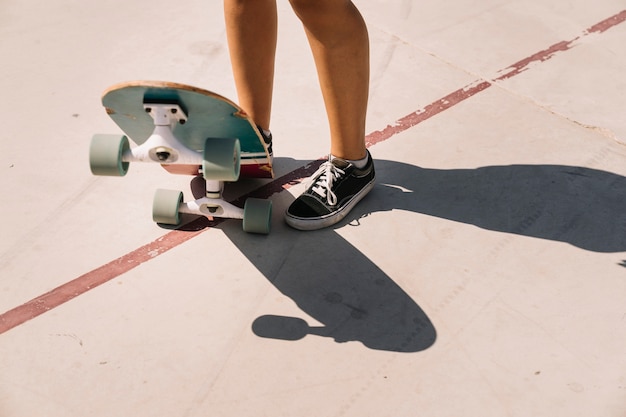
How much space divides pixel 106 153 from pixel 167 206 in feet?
1.37

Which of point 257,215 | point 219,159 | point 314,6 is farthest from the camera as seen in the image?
point 257,215

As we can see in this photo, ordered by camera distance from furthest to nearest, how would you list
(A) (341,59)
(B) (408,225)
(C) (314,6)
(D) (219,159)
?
(B) (408,225) < (A) (341,59) < (C) (314,6) < (D) (219,159)

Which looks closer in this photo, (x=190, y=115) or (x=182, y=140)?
(x=190, y=115)

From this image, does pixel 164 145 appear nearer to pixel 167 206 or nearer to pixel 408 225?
pixel 167 206

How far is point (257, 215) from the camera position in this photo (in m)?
2.56

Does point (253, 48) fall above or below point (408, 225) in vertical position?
above

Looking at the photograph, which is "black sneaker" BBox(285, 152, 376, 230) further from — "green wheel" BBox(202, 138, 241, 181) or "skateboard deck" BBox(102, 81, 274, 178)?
"green wheel" BBox(202, 138, 241, 181)

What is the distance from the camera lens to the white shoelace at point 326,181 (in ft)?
8.72

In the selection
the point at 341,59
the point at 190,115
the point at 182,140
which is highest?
the point at 341,59

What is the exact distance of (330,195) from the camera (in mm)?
2658

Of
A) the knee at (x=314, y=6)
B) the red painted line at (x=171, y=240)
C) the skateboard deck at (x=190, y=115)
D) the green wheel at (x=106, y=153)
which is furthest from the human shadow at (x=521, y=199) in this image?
the green wheel at (x=106, y=153)

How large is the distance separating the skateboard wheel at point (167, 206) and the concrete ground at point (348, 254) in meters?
0.05

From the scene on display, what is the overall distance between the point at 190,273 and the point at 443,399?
966 mm

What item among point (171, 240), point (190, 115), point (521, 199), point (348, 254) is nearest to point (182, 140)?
point (190, 115)
